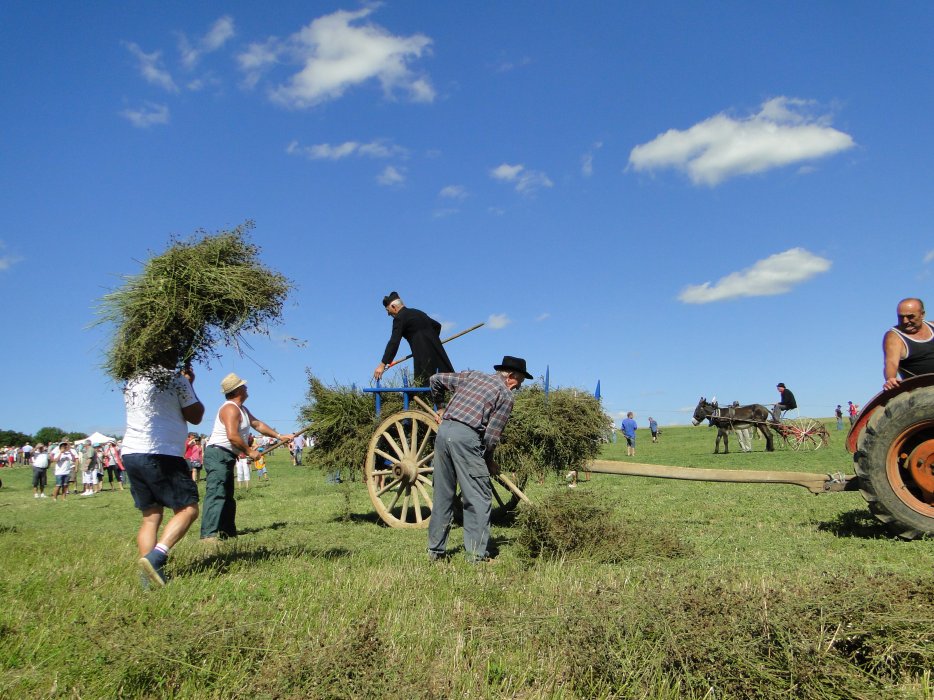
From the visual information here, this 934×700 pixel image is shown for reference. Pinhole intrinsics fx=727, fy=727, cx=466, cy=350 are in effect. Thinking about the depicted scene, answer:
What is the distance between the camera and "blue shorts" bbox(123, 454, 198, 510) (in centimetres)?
490

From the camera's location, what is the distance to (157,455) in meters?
4.93

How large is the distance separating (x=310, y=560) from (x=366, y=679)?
10.3 ft

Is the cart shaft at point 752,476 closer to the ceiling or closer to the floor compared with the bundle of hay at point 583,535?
closer to the ceiling

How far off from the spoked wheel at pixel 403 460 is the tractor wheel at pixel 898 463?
400 centimetres

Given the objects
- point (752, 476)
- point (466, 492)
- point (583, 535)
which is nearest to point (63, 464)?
point (466, 492)

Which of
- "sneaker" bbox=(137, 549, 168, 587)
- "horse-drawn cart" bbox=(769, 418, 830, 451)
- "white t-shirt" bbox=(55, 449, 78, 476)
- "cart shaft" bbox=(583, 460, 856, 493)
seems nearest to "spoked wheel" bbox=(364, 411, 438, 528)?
"cart shaft" bbox=(583, 460, 856, 493)

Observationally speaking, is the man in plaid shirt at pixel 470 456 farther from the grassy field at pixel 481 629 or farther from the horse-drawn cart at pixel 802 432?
the horse-drawn cart at pixel 802 432

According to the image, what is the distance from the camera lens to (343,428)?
8.52 metres

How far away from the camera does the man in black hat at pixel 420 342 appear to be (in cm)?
790

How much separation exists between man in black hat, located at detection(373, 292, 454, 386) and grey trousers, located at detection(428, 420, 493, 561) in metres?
2.16

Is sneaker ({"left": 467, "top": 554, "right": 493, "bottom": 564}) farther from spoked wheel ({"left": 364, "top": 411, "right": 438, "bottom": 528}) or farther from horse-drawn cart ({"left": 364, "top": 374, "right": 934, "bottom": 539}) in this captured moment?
spoked wheel ({"left": 364, "top": 411, "right": 438, "bottom": 528})

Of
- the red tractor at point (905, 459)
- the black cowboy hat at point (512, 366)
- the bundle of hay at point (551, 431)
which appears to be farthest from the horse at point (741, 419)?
the black cowboy hat at point (512, 366)

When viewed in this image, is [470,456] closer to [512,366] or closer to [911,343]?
[512,366]

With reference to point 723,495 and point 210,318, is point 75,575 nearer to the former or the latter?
point 210,318
